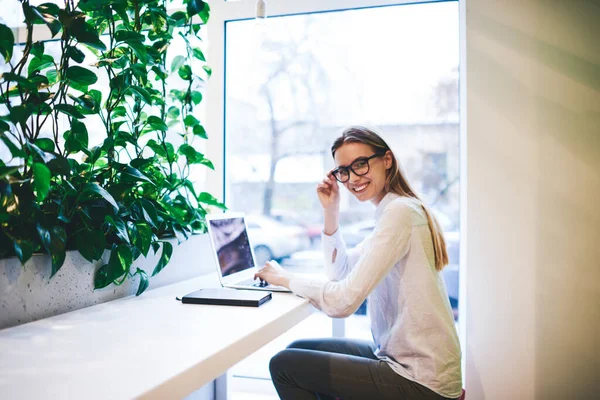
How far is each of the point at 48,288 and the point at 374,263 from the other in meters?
0.99

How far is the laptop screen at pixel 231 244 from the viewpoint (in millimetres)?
1831

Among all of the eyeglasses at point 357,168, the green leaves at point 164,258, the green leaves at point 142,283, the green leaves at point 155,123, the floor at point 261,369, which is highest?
the green leaves at point 155,123

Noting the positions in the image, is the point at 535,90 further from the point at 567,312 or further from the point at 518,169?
the point at 567,312

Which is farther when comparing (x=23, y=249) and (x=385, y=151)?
(x=385, y=151)

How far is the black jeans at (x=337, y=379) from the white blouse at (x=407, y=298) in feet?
0.12

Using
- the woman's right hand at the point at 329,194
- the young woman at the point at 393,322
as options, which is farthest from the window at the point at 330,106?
the young woman at the point at 393,322

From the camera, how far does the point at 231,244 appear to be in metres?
1.94

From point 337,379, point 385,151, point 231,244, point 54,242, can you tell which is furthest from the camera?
point 231,244

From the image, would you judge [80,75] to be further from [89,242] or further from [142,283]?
[142,283]

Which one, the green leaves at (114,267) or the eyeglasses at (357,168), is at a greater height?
the eyeglasses at (357,168)

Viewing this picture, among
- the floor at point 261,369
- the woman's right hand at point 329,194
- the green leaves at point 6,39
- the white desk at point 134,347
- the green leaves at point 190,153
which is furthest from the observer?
the floor at point 261,369

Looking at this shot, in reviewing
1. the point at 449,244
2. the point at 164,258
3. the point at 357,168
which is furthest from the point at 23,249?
the point at 449,244

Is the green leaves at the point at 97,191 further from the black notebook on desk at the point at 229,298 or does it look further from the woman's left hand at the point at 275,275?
the woman's left hand at the point at 275,275

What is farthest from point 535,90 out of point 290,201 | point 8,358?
point 8,358
